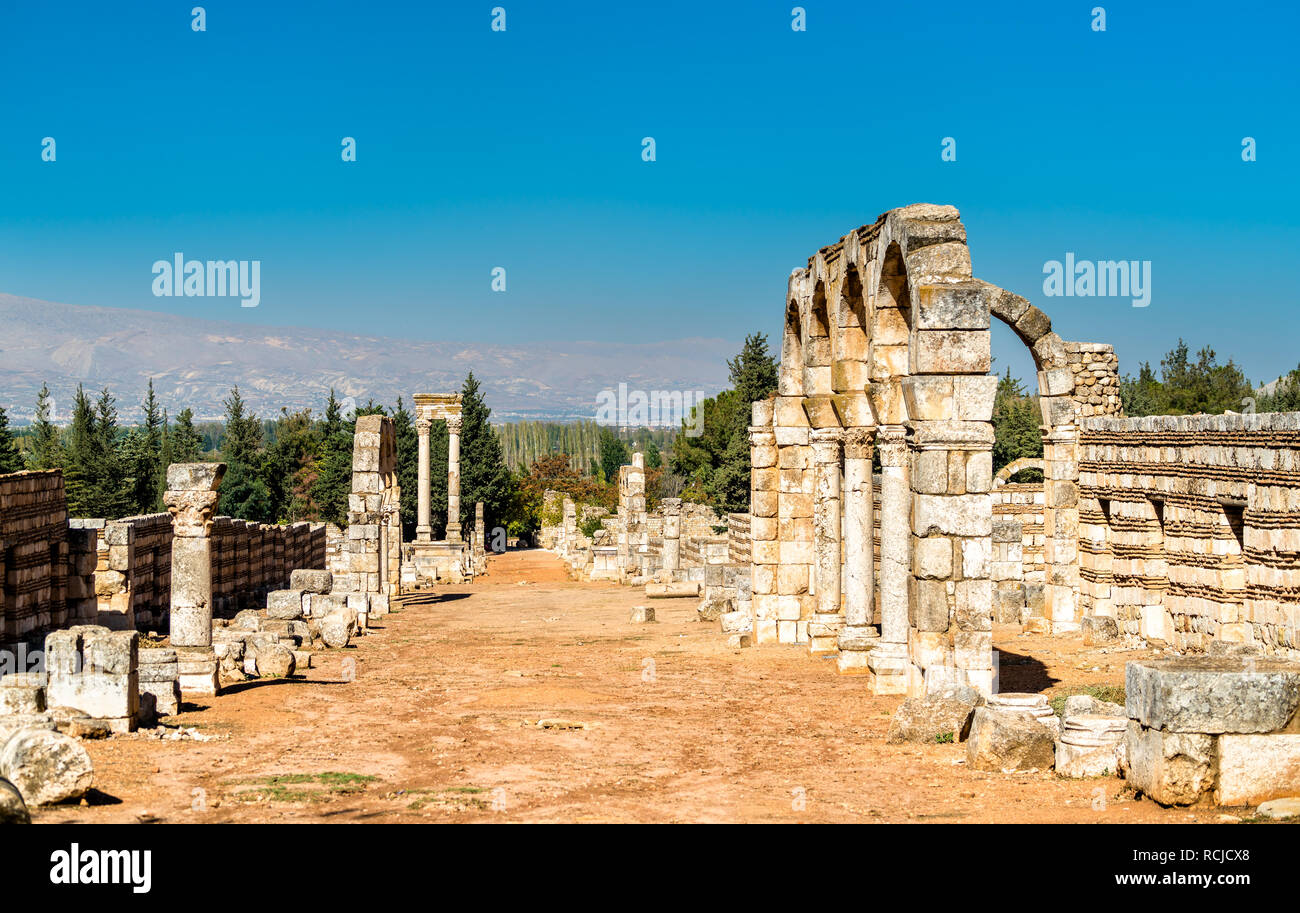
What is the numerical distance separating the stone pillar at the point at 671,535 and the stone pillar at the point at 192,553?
688 inches

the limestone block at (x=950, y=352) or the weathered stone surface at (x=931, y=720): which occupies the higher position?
the limestone block at (x=950, y=352)

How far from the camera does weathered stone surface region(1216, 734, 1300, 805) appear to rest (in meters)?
7.61

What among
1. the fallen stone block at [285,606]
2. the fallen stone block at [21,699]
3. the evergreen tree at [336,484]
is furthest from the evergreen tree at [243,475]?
the fallen stone block at [21,699]

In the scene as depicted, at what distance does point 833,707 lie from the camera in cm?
1330

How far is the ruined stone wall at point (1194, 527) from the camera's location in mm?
14297

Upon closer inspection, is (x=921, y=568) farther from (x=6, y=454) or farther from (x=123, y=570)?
(x=6, y=454)

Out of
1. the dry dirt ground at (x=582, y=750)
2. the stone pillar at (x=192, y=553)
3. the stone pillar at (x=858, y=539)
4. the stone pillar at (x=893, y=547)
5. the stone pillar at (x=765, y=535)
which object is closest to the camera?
the dry dirt ground at (x=582, y=750)

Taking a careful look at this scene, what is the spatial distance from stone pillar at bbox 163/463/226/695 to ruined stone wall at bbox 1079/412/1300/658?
12.5m

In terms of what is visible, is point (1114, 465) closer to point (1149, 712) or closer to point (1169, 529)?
point (1169, 529)

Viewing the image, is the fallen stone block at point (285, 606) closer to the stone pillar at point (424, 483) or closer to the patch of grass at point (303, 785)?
the patch of grass at point (303, 785)

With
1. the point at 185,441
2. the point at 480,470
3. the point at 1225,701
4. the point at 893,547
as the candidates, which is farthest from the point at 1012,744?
the point at 185,441

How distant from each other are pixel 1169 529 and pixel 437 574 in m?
26.2

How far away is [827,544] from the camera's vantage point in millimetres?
17656

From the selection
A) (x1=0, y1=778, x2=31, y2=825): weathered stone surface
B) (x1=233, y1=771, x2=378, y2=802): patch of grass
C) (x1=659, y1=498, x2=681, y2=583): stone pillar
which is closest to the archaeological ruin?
(x1=0, y1=778, x2=31, y2=825): weathered stone surface
